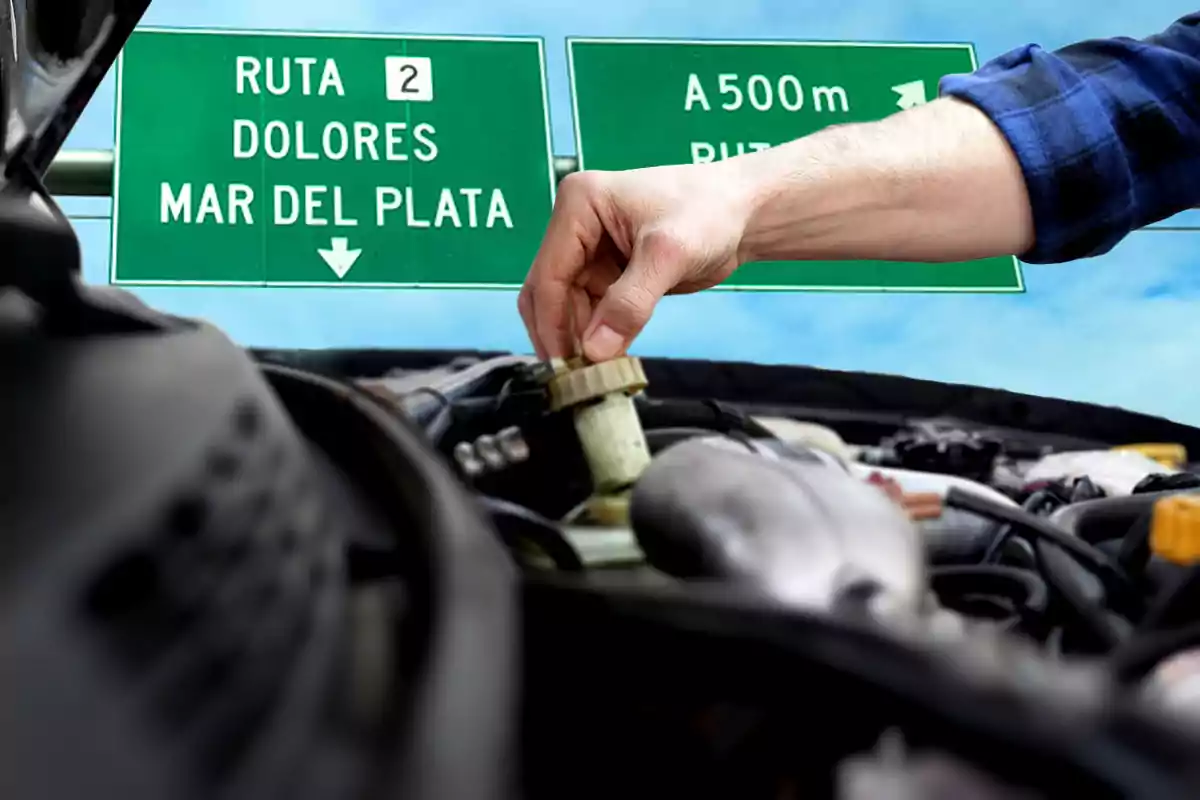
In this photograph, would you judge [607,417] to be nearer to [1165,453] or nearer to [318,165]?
[1165,453]

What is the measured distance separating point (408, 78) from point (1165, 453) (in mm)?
2599

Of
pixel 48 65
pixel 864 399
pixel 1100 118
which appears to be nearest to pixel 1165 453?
pixel 864 399

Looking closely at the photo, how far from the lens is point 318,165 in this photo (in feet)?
9.24

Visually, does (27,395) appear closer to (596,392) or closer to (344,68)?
(596,392)

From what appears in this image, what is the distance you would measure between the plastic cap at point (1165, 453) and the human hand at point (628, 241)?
0.38 meters

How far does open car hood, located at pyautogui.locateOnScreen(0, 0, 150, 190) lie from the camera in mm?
307

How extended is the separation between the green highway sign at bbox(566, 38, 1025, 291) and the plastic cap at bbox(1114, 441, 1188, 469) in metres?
2.08

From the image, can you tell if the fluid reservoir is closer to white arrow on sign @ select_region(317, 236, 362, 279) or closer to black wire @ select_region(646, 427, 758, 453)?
black wire @ select_region(646, 427, 758, 453)

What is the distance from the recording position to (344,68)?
114 inches

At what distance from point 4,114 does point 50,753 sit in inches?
9.0

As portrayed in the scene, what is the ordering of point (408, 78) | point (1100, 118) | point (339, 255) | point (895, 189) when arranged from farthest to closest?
1. point (408, 78)
2. point (339, 255)
3. point (895, 189)
4. point (1100, 118)

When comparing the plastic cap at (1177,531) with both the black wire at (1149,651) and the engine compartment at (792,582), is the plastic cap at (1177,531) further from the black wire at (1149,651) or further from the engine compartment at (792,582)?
the black wire at (1149,651)

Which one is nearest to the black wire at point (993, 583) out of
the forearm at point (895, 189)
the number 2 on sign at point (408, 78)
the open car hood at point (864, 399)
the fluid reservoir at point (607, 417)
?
the fluid reservoir at point (607, 417)

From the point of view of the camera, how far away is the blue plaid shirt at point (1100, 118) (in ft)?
2.97
